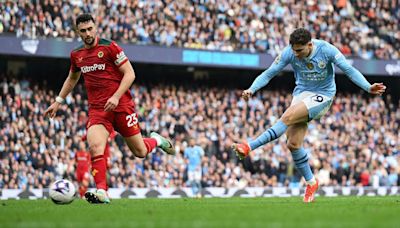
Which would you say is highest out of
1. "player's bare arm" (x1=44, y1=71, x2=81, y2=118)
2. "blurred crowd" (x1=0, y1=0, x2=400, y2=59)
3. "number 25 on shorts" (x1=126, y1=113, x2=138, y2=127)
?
"blurred crowd" (x1=0, y1=0, x2=400, y2=59)

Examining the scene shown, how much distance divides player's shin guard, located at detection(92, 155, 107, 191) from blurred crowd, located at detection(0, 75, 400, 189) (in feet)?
41.4

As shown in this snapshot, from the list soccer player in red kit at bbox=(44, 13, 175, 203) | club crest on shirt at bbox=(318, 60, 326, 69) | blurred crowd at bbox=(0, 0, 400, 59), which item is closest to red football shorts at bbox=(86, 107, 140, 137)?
soccer player in red kit at bbox=(44, 13, 175, 203)

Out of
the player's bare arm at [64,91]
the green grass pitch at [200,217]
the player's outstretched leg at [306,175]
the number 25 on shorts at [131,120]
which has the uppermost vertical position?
the player's bare arm at [64,91]

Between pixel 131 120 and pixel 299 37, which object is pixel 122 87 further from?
pixel 299 37

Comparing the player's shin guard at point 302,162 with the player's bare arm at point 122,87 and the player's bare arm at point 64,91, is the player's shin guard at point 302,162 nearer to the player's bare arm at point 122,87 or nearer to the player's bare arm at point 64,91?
the player's bare arm at point 122,87

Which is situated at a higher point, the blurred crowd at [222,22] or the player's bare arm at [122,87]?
the blurred crowd at [222,22]

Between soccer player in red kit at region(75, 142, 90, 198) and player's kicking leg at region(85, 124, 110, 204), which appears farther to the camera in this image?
soccer player in red kit at region(75, 142, 90, 198)

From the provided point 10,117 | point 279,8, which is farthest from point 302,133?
point 279,8

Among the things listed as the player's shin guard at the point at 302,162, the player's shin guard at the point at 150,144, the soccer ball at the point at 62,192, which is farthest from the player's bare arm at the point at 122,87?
the player's shin guard at the point at 302,162

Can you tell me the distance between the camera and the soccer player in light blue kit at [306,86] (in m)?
12.4

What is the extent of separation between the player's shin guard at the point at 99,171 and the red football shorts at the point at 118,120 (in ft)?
1.65

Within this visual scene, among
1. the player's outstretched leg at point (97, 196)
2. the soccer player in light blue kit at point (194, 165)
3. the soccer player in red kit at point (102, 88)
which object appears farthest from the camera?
the soccer player in light blue kit at point (194, 165)

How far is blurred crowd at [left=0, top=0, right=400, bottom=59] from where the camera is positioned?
27.2 meters

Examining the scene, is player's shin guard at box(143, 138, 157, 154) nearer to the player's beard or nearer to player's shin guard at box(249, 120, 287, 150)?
player's shin guard at box(249, 120, 287, 150)
